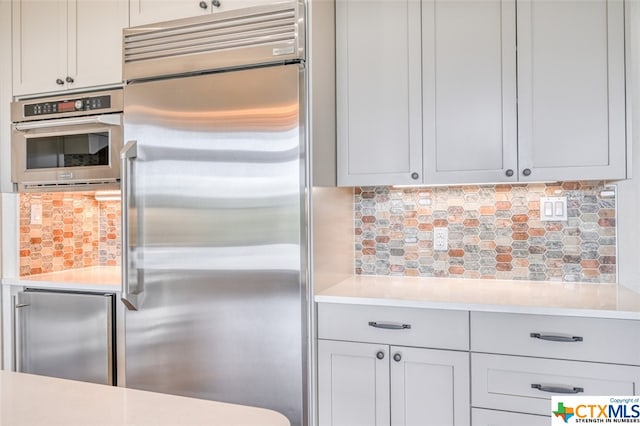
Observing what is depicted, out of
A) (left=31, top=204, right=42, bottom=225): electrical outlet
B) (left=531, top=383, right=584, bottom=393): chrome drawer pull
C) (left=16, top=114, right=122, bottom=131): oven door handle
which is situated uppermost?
(left=16, top=114, right=122, bottom=131): oven door handle

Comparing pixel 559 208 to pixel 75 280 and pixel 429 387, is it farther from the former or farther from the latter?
pixel 75 280

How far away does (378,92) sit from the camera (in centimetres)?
212

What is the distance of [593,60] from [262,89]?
1349 mm

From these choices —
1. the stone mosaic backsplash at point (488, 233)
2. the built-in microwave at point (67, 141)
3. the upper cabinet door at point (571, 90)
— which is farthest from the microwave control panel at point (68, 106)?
the upper cabinet door at point (571, 90)

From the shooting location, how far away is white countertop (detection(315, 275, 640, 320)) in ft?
5.35

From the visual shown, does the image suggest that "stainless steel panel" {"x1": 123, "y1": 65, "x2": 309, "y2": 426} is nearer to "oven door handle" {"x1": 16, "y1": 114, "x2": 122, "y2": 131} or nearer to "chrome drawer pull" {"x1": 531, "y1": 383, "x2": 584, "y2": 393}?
"oven door handle" {"x1": 16, "y1": 114, "x2": 122, "y2": 131}

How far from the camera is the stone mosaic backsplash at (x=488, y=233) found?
6.99 ft

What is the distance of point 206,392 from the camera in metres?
2.04

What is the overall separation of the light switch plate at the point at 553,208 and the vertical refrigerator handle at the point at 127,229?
6.28 ft

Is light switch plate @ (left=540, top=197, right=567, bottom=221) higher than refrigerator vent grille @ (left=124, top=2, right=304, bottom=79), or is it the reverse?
refrigerator vent grille @ (left=124, top=2, right=304, bottom=79)

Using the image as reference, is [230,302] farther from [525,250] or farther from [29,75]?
[29,75]

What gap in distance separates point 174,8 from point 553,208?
202 centimetres

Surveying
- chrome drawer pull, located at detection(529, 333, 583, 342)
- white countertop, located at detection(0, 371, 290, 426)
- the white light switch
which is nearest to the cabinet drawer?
chrome drawer pull, located at detection(529, 333, 583, 342)

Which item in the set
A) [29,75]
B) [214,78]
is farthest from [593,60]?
[29,75]
